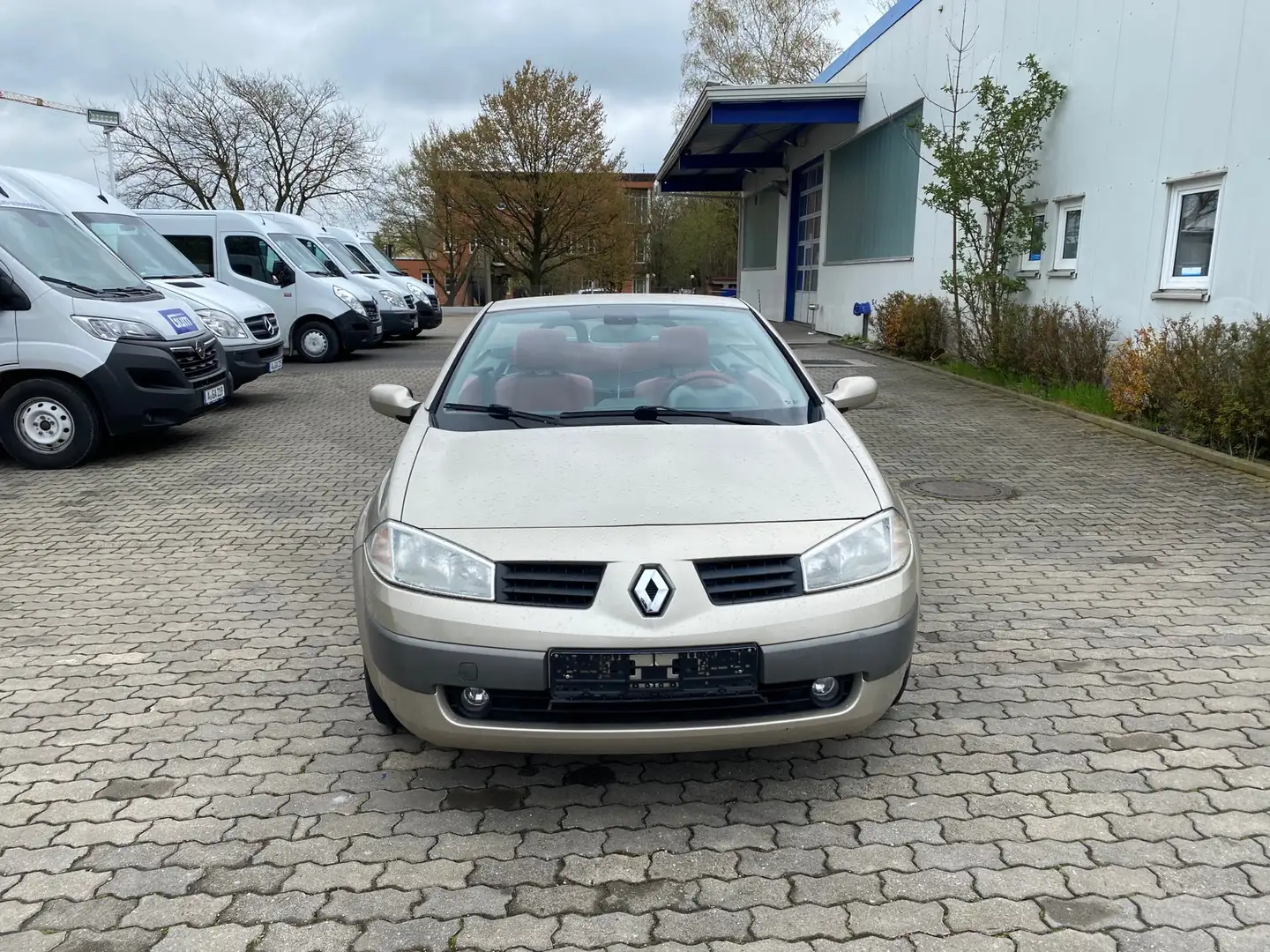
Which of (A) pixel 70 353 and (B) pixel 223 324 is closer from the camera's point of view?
(A) pixel 70 353

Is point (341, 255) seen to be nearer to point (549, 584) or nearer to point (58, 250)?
point (58, 250)

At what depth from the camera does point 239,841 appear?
2.99 metres

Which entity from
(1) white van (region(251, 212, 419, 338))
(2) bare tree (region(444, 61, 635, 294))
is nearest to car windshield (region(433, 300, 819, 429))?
(1) white van (region(251, 212, 419, 338))

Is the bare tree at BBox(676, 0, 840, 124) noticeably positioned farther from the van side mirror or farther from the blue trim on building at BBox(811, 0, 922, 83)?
the van side mirror

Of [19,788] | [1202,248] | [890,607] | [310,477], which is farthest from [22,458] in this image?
[1202,248]

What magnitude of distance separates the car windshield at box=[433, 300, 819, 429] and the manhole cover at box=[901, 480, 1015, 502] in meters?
3.31

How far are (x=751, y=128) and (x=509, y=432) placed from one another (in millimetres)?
21794

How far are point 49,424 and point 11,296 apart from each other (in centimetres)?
108

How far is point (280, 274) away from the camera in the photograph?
1656 centimetres

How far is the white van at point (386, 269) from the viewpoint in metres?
21.3

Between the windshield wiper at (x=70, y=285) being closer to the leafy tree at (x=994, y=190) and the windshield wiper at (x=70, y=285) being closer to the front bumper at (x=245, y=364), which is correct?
the front bumper at (x=245, y=364)

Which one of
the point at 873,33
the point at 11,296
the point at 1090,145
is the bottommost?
the point at 11,296

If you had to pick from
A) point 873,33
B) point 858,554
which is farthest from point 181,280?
point 873,33

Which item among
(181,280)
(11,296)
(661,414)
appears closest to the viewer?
(661,414)
